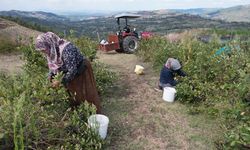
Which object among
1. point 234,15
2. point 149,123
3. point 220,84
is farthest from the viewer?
point 234,15

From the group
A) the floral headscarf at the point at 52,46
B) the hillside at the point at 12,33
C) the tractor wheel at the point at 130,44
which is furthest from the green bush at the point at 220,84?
the hillside at the point at 12,33

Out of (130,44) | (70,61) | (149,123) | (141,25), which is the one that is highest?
(70,61)

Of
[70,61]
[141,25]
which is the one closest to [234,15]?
[141,25]

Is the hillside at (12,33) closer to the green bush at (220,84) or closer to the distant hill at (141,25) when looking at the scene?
the green bush at (220,84)

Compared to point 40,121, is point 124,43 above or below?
below

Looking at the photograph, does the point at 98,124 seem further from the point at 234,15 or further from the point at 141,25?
the point at 234,15

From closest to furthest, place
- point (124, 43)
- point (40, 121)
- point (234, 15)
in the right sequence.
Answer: point (40, 121)
point (124, 43)
point (234, 15)

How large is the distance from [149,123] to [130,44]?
5900 mm

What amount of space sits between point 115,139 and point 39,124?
1.12 meters

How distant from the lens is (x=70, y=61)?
3662 mm

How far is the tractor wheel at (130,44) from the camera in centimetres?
1002

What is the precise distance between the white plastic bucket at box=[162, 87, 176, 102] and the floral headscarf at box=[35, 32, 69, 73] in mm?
2147

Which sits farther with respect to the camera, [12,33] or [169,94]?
[12,33]

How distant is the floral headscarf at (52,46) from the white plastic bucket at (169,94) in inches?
84.5
